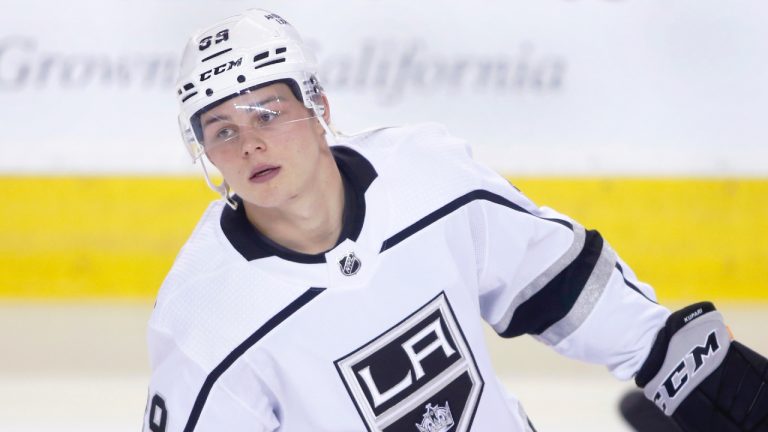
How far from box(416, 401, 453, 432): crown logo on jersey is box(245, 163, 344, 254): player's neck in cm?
28

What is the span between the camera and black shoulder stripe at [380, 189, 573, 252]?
140 cm

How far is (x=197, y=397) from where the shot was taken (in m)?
1.30

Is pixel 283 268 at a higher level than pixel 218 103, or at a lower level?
lower

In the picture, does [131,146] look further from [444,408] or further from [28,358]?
[444,408]

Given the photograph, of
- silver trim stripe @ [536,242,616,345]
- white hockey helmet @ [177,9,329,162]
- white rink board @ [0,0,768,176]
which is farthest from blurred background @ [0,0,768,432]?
white hockey helmet @ [177,9,329,162]

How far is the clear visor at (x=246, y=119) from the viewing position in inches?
52.9

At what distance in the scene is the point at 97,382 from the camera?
276 centimetres

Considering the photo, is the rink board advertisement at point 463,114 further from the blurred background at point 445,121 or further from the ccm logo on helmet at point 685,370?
the ccm logo on helmet at point 685,370

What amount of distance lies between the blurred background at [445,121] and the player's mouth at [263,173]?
1.67 metres

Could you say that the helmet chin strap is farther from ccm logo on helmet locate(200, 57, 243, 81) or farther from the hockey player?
ccm logo on helmet locate(200, 57, 243, 81)

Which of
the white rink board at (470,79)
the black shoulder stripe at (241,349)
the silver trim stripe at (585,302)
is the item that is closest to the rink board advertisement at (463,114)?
the white rink board at (470,79)

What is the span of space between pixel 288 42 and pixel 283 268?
12.8 inches

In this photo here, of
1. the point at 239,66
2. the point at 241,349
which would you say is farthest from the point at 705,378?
the point at 239,66

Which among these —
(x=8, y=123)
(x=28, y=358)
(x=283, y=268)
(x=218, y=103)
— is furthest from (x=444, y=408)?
(x=8, y=123)
